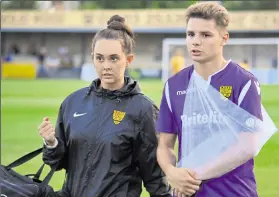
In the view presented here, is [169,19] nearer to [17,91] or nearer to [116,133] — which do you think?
[17,91]

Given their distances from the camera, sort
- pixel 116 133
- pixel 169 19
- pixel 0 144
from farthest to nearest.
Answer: pixel 169 19
pixel 0 144
pixel 116 133

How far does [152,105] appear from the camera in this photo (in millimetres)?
3629

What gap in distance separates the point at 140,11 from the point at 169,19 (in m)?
2.15

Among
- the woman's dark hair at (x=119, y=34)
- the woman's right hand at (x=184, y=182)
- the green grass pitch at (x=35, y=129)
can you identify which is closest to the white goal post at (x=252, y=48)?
the green grass pitch at (x=35, y=129)

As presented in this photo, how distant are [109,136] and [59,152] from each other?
31 centimetres

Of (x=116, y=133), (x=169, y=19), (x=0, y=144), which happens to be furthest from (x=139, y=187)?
(x=169, y=19)

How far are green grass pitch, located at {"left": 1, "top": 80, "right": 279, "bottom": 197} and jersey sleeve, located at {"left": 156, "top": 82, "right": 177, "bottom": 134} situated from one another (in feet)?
2.93

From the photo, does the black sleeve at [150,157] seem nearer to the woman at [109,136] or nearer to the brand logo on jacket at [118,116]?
the woman at [109,136]

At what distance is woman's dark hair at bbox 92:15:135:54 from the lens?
3.62 meters

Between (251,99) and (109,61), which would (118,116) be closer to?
(109,61)

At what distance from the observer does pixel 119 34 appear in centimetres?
365

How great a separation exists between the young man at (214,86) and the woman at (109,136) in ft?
0.84

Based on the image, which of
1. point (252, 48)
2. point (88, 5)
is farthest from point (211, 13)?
point (88, 5)

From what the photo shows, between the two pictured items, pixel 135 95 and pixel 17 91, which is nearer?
pixel 135 95
